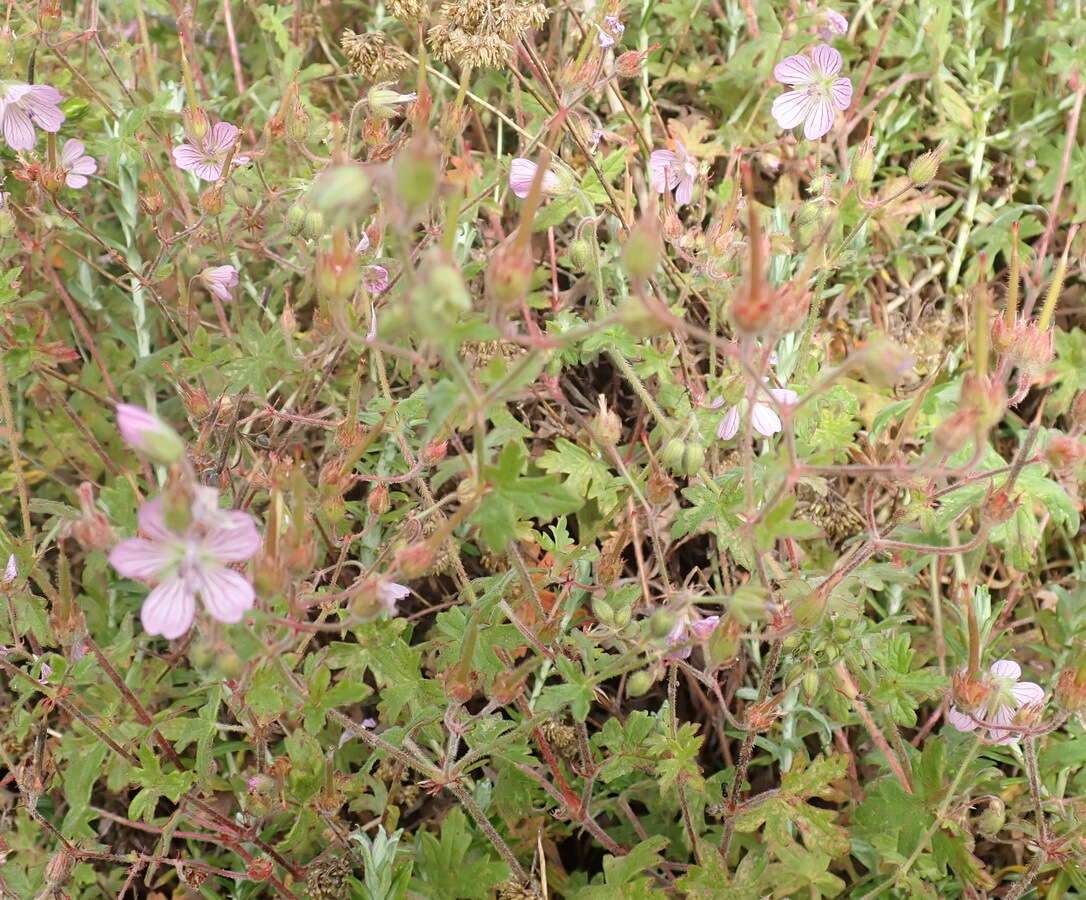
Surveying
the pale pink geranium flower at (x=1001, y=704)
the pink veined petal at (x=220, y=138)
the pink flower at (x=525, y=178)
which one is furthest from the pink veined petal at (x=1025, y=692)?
the pink veined petal at (x=220, y=138)

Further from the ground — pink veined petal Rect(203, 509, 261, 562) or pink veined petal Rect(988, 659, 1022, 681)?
pink veined petal Rect(203, 509, 261, 562)

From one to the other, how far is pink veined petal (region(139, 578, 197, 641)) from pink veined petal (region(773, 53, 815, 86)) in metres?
1.54

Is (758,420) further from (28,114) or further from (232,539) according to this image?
(28,114)

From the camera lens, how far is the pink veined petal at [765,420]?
1697 millimetres

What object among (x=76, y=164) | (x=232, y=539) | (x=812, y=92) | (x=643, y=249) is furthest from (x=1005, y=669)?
(x=76, y=164)

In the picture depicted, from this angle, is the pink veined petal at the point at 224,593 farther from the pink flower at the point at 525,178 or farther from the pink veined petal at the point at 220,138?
the pink veined petal at the point at 220,138

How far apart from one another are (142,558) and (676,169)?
1.37m

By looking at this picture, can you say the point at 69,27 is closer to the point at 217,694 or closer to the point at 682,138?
the point at 682,138

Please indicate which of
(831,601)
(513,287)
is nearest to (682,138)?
(831,601)

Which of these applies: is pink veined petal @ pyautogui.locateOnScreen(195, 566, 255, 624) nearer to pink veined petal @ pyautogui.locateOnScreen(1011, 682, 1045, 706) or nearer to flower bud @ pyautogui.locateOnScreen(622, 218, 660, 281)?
flower bud @ pyautogui.locateOnScreen(622, 218, 660, 281)

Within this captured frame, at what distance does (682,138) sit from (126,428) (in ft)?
5.57

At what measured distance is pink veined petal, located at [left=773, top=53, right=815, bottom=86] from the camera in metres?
2.05

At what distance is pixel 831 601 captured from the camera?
159cm

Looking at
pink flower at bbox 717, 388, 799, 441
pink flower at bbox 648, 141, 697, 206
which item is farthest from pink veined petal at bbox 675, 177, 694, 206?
pink flower at bbox 717, 388, 799, 441
